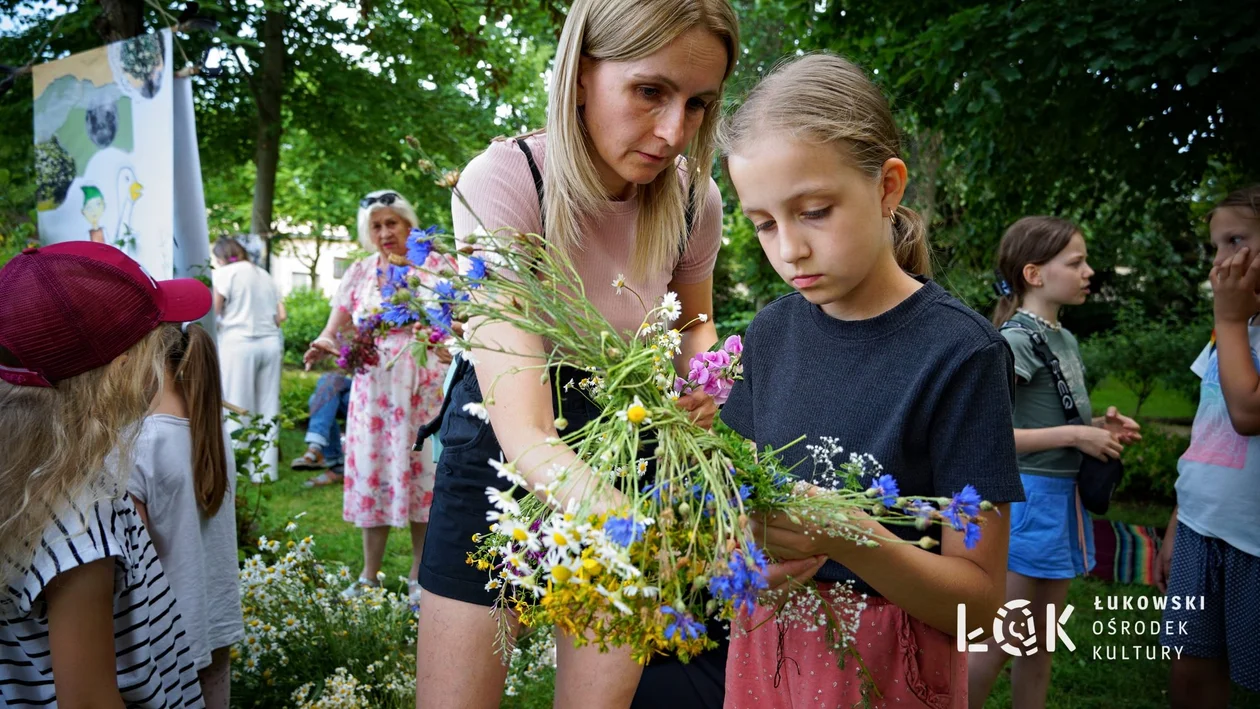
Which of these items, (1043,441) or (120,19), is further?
(120,19)

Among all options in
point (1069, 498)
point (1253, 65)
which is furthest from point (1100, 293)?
point (1069, 498)

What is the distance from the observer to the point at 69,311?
6.79ft

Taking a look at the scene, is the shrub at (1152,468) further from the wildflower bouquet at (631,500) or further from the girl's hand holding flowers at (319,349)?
the wildflower bouquet at (631,500)

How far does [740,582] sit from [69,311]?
1738 mm

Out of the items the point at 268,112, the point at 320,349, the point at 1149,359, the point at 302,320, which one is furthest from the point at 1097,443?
the point at 302,320

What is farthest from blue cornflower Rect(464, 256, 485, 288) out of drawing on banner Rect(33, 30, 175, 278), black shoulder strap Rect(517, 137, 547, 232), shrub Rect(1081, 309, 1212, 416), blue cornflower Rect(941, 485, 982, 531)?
shrub Rect(1081, 309, 1212, 416)

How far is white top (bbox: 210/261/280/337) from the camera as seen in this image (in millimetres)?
8617

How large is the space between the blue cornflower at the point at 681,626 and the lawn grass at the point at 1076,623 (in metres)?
2.82

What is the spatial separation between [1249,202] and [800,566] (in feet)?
8.72

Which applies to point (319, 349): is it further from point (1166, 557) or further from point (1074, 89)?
point (1074, 89)

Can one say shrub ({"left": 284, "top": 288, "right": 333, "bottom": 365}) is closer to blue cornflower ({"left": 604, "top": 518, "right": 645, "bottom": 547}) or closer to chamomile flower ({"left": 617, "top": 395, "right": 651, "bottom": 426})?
chamomile flower ({"left": 617, "top": 395, "right": 651, "bottom": 426})

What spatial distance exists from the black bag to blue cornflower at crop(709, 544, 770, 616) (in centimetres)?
280

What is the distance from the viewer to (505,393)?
158 centimetres

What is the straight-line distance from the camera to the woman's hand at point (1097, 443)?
3.39 metres
